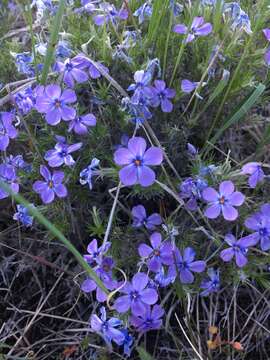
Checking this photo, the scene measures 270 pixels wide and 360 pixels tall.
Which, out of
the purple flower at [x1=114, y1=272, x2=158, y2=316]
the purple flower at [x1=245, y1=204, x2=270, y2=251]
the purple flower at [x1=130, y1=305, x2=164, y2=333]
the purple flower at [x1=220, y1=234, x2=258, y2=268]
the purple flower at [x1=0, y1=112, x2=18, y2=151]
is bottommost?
the purple flower at [x1=130, y1=305, x2=164, y2=333]

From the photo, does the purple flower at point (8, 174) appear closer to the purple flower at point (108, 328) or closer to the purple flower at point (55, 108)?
the purple flower at point (55, 108)

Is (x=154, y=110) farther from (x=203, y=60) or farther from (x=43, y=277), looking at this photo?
(x=43, y=277)

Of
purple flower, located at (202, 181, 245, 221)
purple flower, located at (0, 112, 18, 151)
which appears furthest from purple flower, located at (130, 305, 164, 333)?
purple flower, located at (0, 112, 18, 151)

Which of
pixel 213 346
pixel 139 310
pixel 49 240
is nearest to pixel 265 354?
pixel 213 346

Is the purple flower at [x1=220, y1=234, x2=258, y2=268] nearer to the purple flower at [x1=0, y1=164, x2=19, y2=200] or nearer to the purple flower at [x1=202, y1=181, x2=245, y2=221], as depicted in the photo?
the purple flower at [x1=202, y1=181, x2=245, y2=221]

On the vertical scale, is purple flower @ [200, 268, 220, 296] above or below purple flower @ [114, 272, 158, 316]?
below

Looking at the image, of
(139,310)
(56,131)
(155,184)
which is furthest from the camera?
(56,131)
